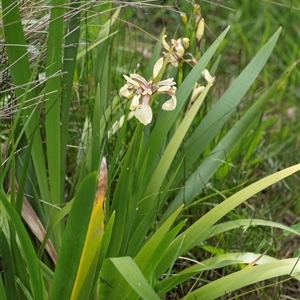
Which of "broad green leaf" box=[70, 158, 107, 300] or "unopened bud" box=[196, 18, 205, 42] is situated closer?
"broad green leaf" box=[70, 158, 107, 300]

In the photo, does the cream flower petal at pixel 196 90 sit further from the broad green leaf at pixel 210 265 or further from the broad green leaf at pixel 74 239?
the broad green leaf at pixel 74 239

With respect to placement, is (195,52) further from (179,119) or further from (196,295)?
(196,295)

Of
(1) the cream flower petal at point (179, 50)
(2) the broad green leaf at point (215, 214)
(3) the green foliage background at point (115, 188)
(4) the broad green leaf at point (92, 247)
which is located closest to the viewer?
(4) the broad green leaf at point (92, 247)

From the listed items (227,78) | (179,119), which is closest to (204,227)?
(179,119)

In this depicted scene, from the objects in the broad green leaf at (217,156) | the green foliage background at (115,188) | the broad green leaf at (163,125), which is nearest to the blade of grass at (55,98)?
the green foliage background at (115,188)

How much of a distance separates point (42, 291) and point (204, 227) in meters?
0.36

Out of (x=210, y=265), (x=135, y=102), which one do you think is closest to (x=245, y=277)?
(x=210, y=265)

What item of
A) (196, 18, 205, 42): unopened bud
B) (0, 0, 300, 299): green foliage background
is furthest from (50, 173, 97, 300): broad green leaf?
(196, 18, 205, 42): unopened bud

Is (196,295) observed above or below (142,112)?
below

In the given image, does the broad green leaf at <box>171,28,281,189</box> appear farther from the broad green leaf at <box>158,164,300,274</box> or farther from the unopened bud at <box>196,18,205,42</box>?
the broad green leaf at <box>158,164,300,274</box>

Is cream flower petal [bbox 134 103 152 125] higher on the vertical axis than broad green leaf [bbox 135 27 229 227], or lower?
higher

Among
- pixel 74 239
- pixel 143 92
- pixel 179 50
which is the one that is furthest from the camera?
pixel 179 50

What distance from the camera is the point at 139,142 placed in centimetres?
129

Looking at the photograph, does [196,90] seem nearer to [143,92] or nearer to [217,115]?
[217,115]
